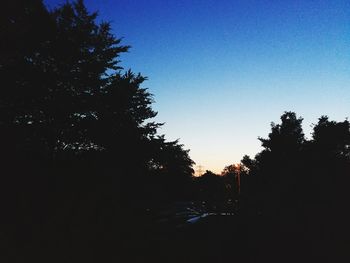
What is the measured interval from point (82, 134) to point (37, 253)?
608 centimetres

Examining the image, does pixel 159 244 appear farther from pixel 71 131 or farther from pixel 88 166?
pixel 71 131

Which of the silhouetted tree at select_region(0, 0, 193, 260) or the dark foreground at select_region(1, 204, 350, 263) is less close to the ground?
the silhouetted tree at select_region(0, 0, 193, 260)

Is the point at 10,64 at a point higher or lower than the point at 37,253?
higher

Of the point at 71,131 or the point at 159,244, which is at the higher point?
the point at 71,131

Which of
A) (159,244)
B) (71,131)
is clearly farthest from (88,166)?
(71,131)

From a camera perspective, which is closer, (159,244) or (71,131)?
(159,244)

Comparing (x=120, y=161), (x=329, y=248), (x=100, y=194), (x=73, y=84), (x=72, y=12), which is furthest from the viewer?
(x=72, y=12)

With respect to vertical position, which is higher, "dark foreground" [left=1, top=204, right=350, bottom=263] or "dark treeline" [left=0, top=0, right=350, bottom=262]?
"dark treeline" [left=0, top=0, right=350, bottom=262]

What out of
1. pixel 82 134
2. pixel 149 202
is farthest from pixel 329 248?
pixel 82 134

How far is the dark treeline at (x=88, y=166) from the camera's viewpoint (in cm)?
679

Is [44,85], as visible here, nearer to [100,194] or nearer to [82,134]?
[82,134]

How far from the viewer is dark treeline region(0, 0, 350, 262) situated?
22.3ft

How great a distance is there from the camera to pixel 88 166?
7973 mm

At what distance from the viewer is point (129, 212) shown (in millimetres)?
8750
